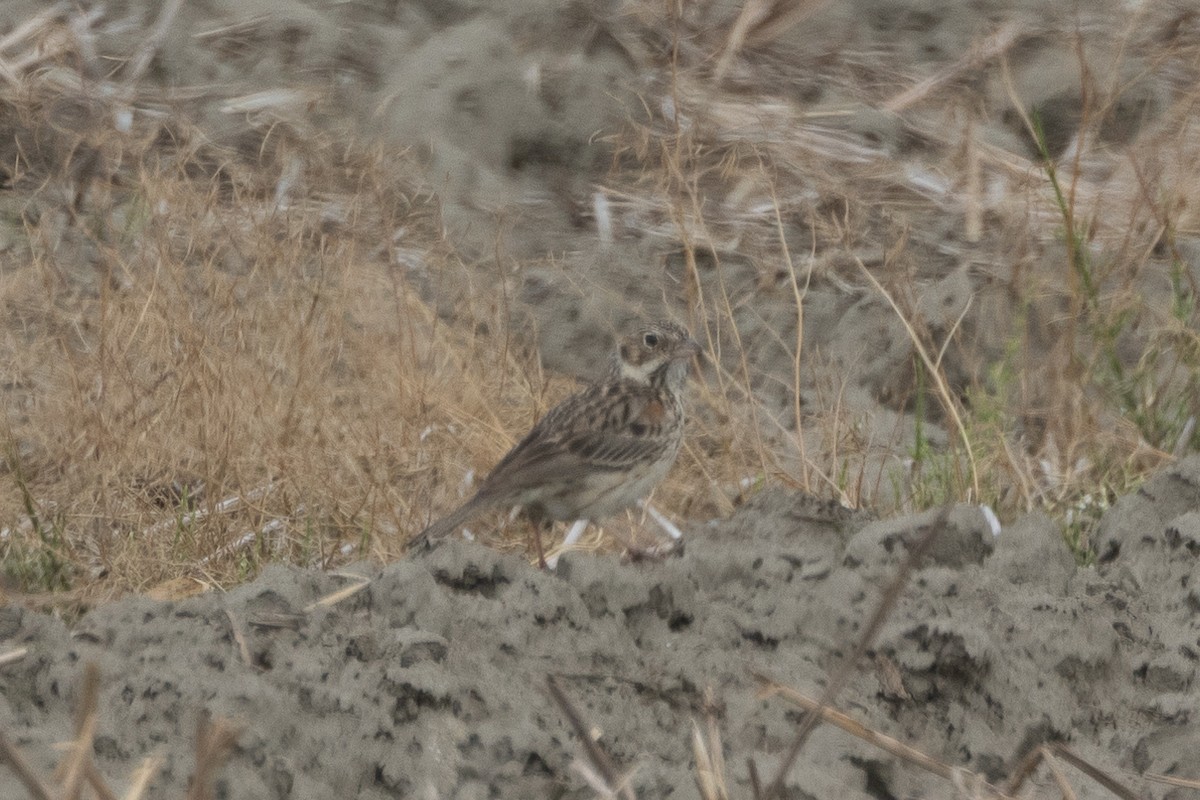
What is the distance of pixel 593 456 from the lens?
20.0 feet

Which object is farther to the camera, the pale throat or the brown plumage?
the pale throat

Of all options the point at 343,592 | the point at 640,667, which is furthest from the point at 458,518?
the point at 640,667

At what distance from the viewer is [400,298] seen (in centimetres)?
719


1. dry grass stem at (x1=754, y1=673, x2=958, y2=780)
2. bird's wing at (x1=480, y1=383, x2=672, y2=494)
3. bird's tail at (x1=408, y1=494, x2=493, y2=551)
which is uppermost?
dry grass stem at (x1=754, y1=673, x2=958, y2=780)

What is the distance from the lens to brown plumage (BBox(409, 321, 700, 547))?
5992 mm

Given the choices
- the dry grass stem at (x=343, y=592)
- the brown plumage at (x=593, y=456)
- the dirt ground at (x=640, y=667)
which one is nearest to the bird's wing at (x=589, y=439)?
the brown plumage at (x=593, y=456)

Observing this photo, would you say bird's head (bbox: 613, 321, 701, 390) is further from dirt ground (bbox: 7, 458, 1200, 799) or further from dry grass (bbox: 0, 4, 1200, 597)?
dirt ground (bbox: 7, 458, 1200, 799)

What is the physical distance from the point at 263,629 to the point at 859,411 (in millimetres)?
4124

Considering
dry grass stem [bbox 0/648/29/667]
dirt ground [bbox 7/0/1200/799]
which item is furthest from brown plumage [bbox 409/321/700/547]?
dry grass stem [bbox 0/648/29/667]

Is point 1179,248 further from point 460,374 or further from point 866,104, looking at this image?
point 460,374

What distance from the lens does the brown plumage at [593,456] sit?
19.7 feet

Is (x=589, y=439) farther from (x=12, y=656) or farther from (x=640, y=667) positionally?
(x=12, y=656)

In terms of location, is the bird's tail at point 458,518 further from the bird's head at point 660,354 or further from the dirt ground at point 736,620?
the bird's head at point 660,354

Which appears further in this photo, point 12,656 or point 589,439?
point 589,439
